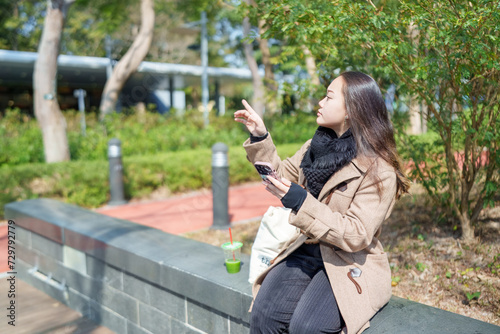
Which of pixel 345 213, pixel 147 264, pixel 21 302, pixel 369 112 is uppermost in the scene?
pixel 369 112

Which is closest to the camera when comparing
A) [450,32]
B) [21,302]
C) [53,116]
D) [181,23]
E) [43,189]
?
[450,32]

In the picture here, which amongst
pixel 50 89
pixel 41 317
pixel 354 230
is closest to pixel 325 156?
pixel 354 230

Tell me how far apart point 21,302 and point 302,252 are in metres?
3.16

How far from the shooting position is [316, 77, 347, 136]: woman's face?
208 centimetres

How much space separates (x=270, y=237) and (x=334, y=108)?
0.75 m

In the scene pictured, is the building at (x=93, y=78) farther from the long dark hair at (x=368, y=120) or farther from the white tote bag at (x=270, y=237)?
the long dark hair at (x=368, y=120)

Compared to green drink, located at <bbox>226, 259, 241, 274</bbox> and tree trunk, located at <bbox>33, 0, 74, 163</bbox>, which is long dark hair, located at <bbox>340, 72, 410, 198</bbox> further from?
tree trunk, located at <bbox>33, 0, 74, 163</bbox>

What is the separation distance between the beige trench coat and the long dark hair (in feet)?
0.20

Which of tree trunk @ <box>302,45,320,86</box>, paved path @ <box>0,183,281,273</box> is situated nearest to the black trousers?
tree trunk @ <box>302,45,320,86</box>

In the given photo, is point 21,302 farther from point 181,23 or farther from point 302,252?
point 181,23

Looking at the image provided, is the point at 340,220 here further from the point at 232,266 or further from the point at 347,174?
the point at 232,266

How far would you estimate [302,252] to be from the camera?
2.25m

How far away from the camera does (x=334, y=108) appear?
2090 mm

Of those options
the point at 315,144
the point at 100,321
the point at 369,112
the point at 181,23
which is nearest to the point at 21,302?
the point at 100,321
